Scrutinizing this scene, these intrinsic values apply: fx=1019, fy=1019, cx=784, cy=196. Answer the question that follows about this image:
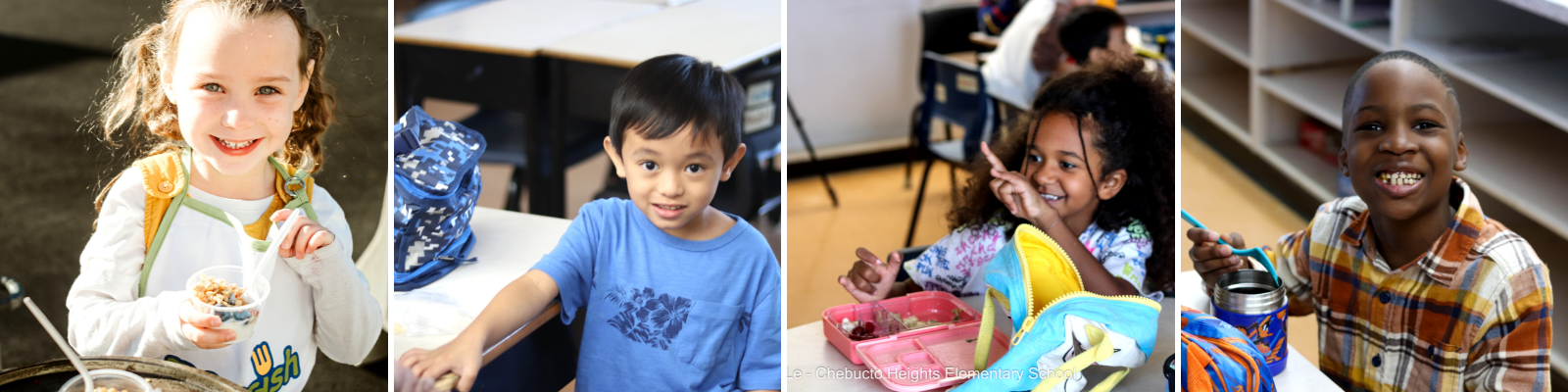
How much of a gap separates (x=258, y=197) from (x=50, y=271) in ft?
1.87

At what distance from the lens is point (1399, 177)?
4.79 feet

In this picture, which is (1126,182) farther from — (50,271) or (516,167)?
(50,271)

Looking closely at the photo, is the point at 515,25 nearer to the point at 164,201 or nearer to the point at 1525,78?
Result: the point at 164,201

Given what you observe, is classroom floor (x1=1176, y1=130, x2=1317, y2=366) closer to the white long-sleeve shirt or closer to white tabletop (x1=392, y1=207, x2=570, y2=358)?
white tabletop (x1=392, y1=207, x2=570, y2=358)

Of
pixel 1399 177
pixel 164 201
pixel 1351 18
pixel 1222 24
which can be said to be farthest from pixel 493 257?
pixel 1222 24

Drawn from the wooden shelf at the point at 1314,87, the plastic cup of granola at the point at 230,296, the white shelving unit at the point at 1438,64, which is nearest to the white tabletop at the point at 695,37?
the plastic cup of granola at the point at 230,296

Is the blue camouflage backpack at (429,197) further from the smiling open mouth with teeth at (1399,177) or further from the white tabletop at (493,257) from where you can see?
the smiling open mouth with teeth at (1399,177)

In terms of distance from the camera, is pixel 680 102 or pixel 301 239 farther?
pixel 301 239

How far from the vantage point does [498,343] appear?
4.17ft

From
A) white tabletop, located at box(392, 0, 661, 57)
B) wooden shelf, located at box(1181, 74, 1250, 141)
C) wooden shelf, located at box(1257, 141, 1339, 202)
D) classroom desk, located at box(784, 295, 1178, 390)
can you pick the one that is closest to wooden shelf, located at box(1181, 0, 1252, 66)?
wooden shelf, located at box(1181, 74, 1250, 141)

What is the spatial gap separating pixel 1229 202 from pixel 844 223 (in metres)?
1.93

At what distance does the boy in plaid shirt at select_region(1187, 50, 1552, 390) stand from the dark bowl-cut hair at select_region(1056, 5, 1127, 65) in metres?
1.52

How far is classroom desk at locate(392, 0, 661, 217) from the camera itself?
1325mm

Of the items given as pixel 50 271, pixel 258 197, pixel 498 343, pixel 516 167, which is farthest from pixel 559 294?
pixel 50 271
